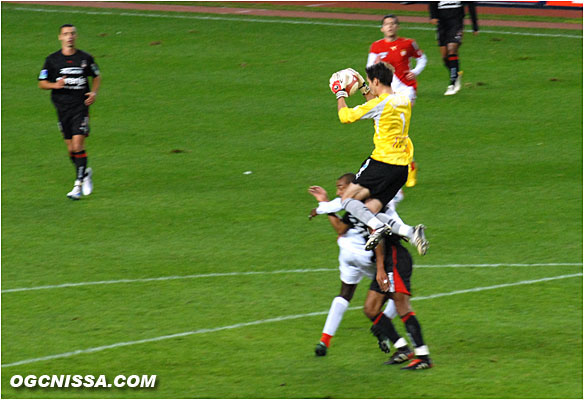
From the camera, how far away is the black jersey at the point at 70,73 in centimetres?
1338

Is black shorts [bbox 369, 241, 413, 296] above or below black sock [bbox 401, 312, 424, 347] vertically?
above

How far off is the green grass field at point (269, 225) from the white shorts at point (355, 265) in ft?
2.27

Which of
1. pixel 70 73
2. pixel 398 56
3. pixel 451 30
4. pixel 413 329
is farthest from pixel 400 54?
pixel 413 329

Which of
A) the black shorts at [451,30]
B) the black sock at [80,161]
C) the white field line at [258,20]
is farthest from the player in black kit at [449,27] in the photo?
the black sock at [80,161]

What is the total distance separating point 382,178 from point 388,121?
52 cm

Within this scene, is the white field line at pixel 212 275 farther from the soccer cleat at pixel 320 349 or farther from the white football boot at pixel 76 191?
the white football boot at pixel 76 191

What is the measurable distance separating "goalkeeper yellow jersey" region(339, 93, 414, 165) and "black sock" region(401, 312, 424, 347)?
5.69 ft

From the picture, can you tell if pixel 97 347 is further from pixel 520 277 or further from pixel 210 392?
pixel 520 277

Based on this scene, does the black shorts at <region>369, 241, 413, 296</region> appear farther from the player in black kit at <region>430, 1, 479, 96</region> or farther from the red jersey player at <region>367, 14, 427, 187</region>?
the player in black kit at <region>430, 1, 479, 96</region>

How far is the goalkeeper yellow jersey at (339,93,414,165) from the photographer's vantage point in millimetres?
8938

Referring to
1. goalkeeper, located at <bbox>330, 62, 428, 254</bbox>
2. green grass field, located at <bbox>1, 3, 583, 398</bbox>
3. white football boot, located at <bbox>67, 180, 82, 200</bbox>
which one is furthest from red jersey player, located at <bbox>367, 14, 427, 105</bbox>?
goalkeeper, located at <bbox>330, 62, 428, 254</bbox>

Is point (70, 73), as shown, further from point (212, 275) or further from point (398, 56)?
point (398, 56)

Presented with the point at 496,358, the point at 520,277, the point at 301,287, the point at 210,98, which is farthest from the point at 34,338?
the point at 210,98

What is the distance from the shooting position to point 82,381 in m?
8.16
